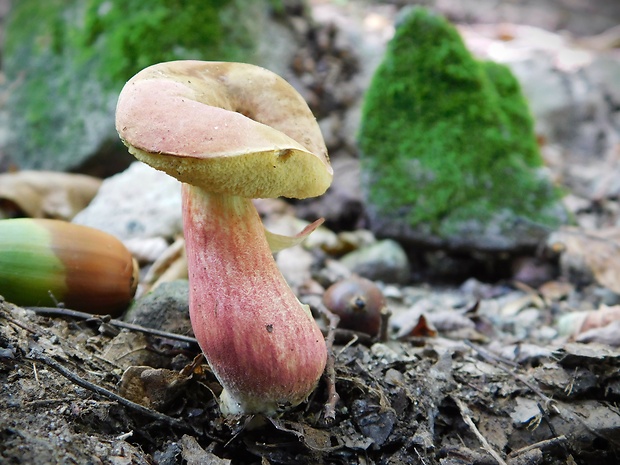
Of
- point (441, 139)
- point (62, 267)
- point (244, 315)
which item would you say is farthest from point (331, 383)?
point (441, 139)

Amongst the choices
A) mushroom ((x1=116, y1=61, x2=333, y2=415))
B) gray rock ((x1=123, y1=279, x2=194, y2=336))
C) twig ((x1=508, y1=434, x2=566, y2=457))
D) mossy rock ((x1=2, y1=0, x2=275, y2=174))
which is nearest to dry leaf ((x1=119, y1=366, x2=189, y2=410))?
mushroom ((x1=116, y1=61, x2=333, y2=415))

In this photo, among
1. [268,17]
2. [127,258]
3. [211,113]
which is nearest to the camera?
[211,113]

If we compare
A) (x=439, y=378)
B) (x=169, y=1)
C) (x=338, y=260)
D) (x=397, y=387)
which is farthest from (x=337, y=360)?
(x=169, y=1)

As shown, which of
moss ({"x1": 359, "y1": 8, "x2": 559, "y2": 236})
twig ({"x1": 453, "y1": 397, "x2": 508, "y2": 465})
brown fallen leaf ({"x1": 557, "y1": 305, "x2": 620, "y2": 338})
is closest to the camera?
twig ({"x1": 453, "y1": 397, "x2": 508, "y2": 465})

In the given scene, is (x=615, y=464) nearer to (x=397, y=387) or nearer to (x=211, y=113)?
(x=397, y=387)

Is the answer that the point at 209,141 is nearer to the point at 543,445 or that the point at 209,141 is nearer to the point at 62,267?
the point at 62,267

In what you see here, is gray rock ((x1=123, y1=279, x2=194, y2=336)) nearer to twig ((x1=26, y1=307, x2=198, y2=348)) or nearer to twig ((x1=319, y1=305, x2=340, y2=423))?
twig ((x1=26, y1=307, x2=198, y2=348))
